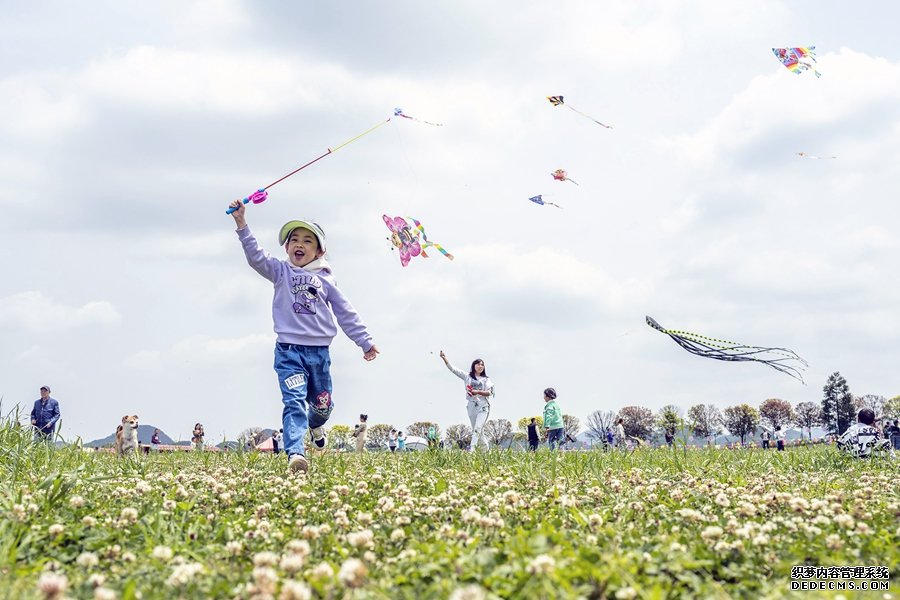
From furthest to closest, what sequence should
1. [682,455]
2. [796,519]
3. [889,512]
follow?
[682,455], [889,512], [796,519]

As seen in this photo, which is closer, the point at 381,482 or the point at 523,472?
the point at 381,482

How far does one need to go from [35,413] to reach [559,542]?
19120mm

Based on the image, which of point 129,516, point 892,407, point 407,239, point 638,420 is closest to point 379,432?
point 638,420

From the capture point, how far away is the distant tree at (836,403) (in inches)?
3428

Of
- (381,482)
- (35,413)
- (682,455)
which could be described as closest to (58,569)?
(381,482)

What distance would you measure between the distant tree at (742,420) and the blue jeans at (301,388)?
105451mm

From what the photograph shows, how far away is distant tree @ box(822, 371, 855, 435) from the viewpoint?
8706 cm

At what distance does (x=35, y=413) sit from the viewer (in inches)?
731

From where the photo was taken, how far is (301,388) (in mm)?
8188

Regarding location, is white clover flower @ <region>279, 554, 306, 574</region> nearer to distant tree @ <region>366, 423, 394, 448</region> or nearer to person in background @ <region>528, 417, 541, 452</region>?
person in background @ <region>528, 417, 541, 452</region>

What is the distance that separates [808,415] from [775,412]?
7.10 m

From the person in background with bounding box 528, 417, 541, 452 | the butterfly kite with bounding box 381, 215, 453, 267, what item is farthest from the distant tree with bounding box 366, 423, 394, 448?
the butterfly kite with bounding box 381, 215, 453, 267

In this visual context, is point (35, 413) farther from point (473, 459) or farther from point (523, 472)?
point (523, 472)

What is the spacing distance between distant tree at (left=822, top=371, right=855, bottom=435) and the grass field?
92.7 m
